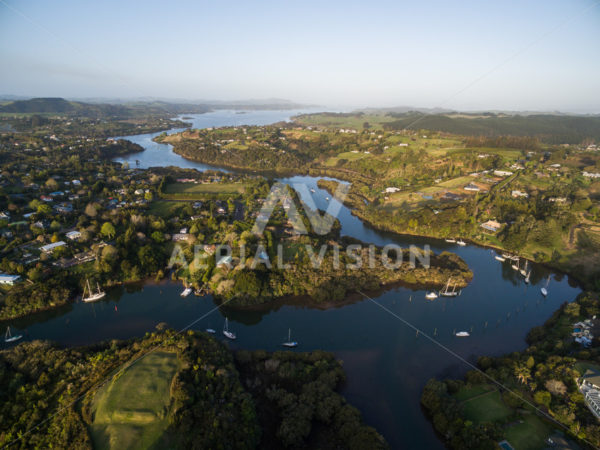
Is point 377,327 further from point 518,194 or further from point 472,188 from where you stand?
point 518,194

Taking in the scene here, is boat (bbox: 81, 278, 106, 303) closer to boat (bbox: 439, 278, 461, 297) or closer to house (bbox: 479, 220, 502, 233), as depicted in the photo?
boat (bbox: 439, 278, 461, 297)

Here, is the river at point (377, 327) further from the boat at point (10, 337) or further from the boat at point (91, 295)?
the boat at point (10, 337)

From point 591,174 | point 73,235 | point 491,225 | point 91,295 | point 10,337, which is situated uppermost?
point 591,174

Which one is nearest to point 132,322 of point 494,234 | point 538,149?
point 494,234

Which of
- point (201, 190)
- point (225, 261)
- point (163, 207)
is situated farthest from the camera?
point (201, 190)

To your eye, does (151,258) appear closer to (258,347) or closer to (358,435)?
(258,347)

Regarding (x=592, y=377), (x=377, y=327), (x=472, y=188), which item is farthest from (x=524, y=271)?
(x=472, y=188)

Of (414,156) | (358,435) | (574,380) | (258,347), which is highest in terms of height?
(414,156)
